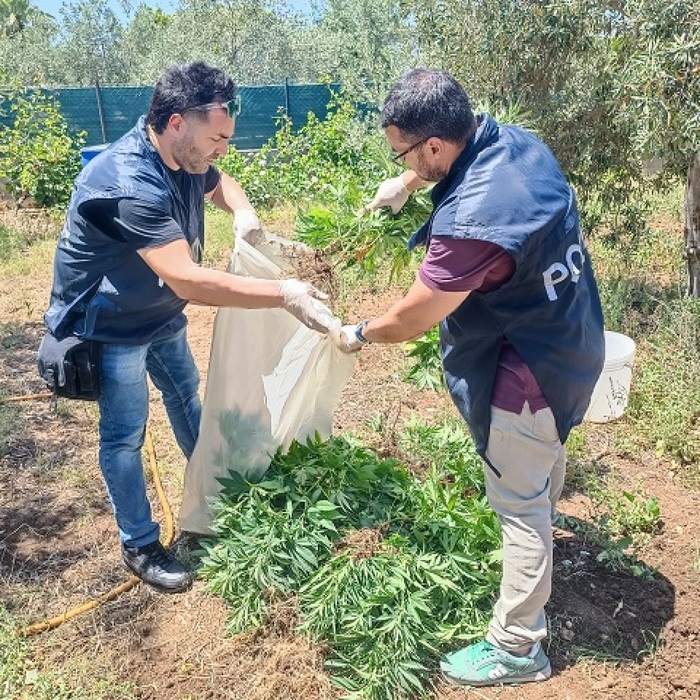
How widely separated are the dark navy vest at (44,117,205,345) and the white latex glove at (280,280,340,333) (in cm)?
42

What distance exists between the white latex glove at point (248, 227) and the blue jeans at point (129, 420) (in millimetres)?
435

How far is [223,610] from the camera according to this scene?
250cm

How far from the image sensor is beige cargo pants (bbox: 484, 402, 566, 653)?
6.72 feet

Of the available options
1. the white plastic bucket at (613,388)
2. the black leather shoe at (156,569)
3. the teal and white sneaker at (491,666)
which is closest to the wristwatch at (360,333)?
the teal and white sneaker at (491,666)

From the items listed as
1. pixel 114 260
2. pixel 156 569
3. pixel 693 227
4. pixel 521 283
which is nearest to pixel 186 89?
pixel 114 260

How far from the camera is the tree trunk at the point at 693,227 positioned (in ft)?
16.0

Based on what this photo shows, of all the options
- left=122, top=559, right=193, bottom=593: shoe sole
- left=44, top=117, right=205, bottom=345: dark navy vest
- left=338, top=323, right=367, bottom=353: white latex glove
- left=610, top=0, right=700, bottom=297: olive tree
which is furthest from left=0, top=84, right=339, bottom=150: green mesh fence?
left=338, top=323, right=367, bottom=353: white latex glove

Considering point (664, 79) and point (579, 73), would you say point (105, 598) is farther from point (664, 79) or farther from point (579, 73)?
point (579, 73)

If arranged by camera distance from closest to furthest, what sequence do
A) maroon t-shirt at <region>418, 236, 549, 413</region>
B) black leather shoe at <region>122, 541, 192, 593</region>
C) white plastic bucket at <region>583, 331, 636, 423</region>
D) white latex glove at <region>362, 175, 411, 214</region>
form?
maroon t-shirt at <region>418, 236, 549, 413</region> → black leather shoe at <region>122, 541, 192, 593</region> → white latex glove at <region>362, 175, 411, 214</region> → white plastic bucket at <region>583, 331, 636, 423</region>

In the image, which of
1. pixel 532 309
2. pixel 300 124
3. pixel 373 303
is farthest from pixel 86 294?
pixel 300 124

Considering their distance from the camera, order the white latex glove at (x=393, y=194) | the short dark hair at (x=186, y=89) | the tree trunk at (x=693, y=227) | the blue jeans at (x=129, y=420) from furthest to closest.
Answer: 1. the tree trunk at (x=693, y=227)
2. the white latex glove at (x=393, y=194)
3. the blue jeans at (x=129, y=420)
4. the short dark hair at (x=186, y=89)

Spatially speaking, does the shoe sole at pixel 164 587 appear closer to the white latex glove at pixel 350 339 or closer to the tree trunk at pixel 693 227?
the white latex glove at pixel 350 339

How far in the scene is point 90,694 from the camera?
223 cm

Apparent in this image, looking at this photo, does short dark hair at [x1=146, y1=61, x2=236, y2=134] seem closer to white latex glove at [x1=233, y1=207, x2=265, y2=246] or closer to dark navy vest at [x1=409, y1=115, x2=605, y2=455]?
white latex glove at [x1=233, y1=207, x2=265, y2=246]
